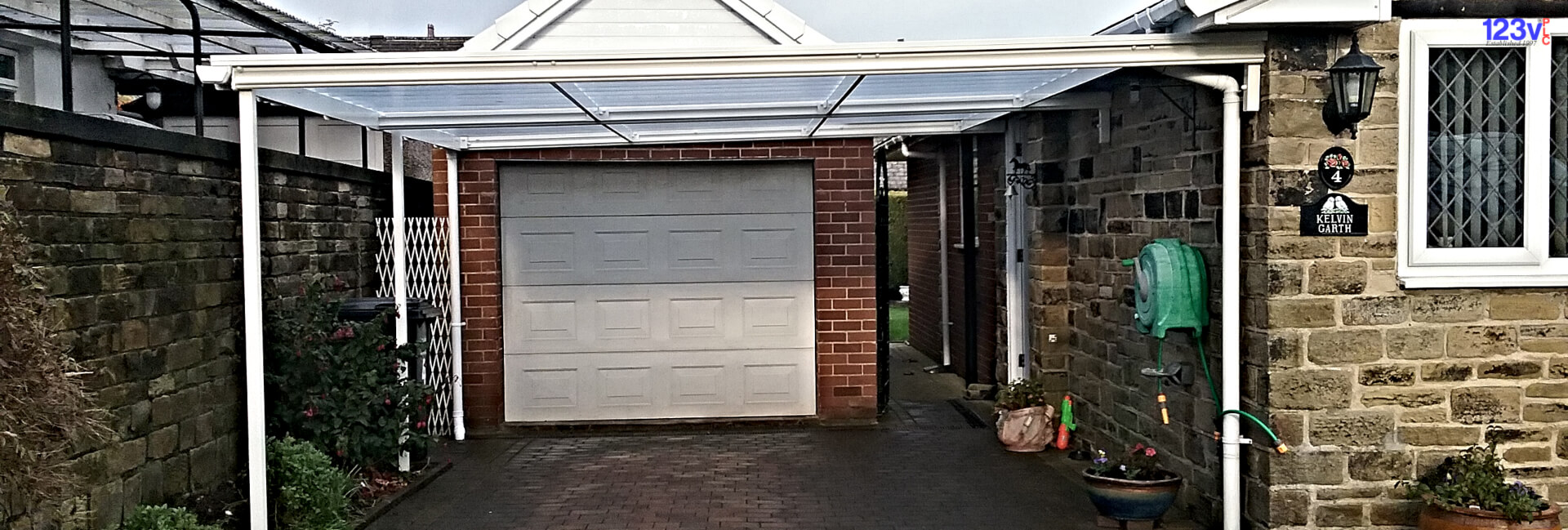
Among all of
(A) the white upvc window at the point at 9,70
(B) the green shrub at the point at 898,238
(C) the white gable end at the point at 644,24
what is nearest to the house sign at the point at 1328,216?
(C) the white gable end at the point at 644,24

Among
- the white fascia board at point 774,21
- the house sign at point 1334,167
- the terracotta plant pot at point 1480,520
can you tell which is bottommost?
the terracotta plant pot at point 1480,520

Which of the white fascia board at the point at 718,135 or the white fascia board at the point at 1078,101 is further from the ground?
the white fascia board at the point at 1078,101

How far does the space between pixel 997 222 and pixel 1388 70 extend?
17.6 ft

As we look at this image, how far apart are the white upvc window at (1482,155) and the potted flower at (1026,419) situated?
364 centimetres

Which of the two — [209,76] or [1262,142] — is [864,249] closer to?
[1262,142]

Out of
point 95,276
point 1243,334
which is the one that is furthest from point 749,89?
point 95,276

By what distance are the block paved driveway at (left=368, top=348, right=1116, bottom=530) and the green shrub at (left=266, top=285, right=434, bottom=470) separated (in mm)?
460

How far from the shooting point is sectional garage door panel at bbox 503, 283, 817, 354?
1081 centimetres

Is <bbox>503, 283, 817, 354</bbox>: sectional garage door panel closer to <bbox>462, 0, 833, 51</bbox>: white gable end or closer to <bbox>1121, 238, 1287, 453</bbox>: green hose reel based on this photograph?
<bbox>462, 0, 833, 51</bbox>: white gable end

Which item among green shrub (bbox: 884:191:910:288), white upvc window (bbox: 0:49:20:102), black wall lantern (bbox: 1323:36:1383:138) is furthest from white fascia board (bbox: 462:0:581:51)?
green shrub (bbox: 884:191:910:288)

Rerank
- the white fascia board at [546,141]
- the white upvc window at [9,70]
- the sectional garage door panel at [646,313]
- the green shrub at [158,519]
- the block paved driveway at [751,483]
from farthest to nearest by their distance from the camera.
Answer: the sectional garage door panel at [646,313], the white upvc window at [9,70], the white fascia board at [546,141], the block paved driveway at [751,483], the green shrub at [158,519]

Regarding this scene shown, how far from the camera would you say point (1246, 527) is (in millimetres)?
6594

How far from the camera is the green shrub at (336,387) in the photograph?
7.52 m

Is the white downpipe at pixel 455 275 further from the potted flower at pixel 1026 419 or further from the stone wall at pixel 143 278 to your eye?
the potted flower at pixel 1026 419
